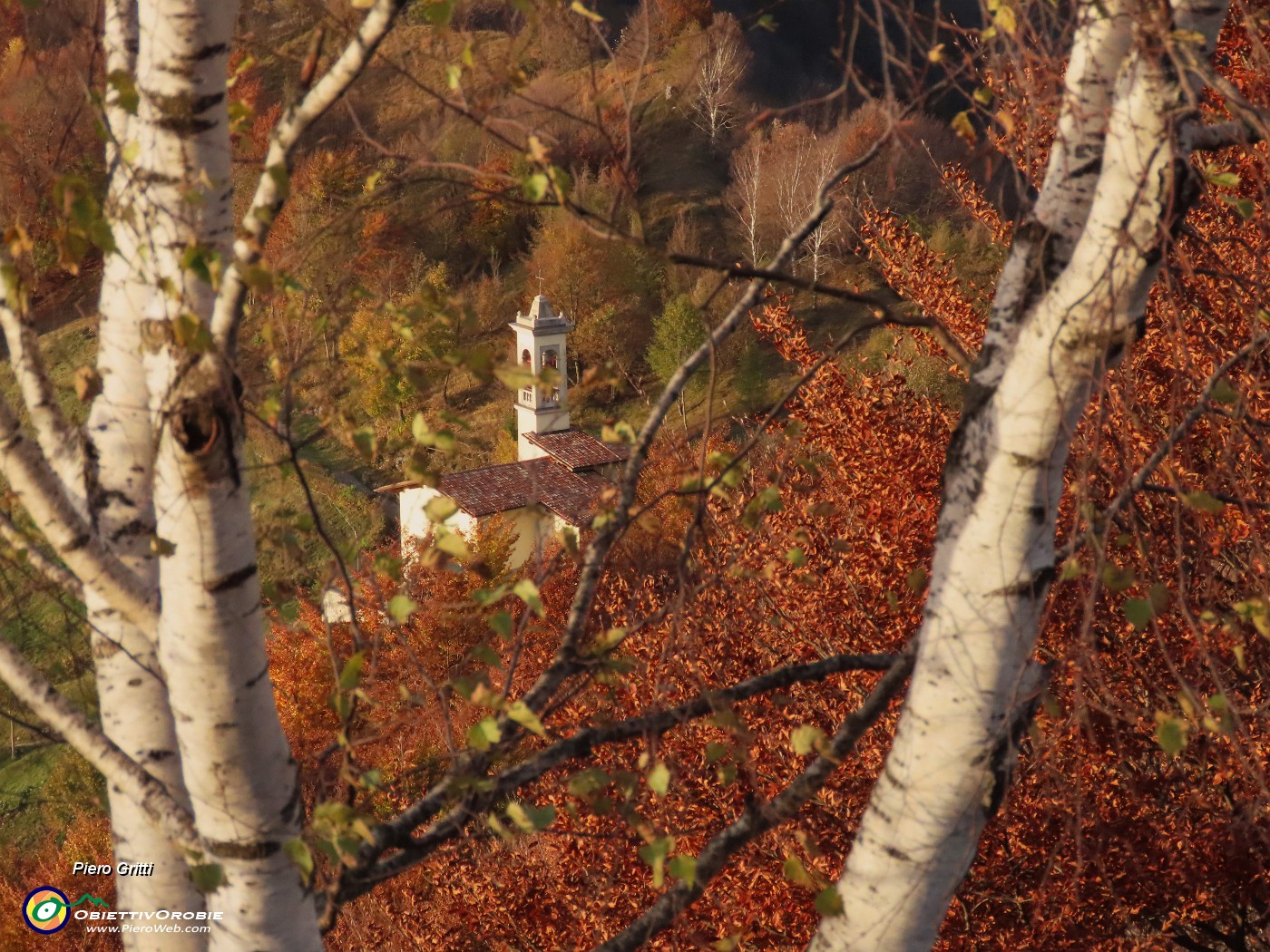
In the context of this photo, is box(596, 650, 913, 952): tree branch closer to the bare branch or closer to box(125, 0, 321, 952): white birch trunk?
box(125, 0, 321, 952): white birch trunk

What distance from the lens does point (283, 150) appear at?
237 cm

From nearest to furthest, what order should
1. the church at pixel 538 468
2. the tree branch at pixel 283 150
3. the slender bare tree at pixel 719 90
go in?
the tree branch at pixel 283 150 < the church at pixel 538 468 < the slender bare tree at pixel 719 90

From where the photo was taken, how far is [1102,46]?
2484 mm

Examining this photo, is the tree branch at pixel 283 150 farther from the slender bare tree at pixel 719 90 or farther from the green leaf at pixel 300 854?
the slender bare tree at pixel 719 90

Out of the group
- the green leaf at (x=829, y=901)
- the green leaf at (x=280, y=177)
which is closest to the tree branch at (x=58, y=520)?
the green leaf at (x=280, y=177)

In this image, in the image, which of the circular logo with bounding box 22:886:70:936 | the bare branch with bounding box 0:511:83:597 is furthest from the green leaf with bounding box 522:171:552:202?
the circular logo with bounding box 22:886:70:936

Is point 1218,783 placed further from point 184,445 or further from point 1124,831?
point 184,445

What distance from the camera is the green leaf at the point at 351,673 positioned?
8.59 feet

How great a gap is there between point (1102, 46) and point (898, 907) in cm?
203

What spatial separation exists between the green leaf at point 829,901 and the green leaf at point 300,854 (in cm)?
117

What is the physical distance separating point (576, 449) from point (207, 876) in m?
28.1

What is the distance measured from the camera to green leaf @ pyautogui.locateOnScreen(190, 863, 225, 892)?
7.86ft

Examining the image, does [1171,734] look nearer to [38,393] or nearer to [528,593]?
[528,593]

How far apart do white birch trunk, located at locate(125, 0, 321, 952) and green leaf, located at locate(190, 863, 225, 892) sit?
5 centimetres
